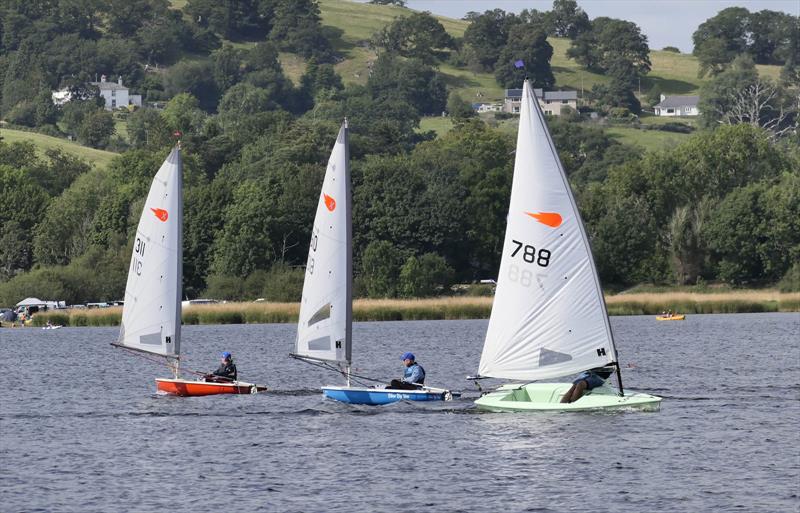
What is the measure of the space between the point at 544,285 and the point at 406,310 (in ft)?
206

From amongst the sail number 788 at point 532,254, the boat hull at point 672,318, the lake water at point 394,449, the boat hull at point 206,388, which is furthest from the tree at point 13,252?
the sail number 788 at point 532,254

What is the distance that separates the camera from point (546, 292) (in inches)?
1684

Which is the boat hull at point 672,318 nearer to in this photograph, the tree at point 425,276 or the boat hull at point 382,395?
the tree at point 425,276

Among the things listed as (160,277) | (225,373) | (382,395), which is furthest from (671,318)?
(382,395)

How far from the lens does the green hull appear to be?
43.1 meters

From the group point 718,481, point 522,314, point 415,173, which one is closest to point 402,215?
point 415,173

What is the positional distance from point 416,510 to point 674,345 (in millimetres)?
47160

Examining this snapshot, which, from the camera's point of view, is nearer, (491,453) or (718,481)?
(718,481)

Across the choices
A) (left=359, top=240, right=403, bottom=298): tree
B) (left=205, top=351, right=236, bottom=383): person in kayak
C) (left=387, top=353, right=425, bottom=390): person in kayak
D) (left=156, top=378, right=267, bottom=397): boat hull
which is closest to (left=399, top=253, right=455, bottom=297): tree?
(left=359, top=240, right=403, bottom=298): tree

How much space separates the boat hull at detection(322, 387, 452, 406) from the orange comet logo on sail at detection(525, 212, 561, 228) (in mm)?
7257

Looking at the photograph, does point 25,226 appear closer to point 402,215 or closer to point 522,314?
point 402,215

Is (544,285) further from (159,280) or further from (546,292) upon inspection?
(159,280)

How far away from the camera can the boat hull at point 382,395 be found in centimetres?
4662

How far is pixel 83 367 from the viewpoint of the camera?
72.2 m
